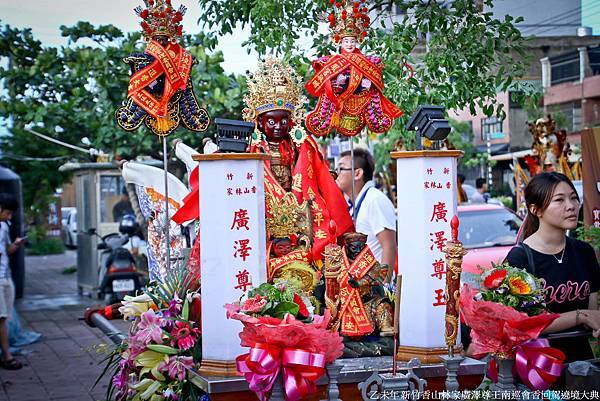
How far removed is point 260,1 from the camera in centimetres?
691

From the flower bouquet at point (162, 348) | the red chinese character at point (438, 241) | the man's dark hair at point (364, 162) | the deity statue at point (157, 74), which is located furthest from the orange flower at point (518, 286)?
the man's dark hair at point (364, 162)

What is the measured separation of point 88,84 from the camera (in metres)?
11.6

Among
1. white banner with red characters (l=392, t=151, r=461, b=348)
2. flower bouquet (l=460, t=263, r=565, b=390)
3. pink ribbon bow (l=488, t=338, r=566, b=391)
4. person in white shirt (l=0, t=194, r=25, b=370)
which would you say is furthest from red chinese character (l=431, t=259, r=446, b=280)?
person in white shirt (l=0, t=194, r=25, b=370)

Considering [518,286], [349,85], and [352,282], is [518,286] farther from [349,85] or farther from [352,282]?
[349,85]

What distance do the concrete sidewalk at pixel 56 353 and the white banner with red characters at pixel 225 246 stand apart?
1551mm

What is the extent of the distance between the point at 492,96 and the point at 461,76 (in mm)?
327

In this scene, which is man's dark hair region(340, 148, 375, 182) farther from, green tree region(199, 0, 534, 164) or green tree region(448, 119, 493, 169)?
green tree region(448, 119, 493, 169)

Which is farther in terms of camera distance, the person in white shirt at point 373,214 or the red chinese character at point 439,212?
the person in white shirt at point 373,214

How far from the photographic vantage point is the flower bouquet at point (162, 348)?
4734 millimetres

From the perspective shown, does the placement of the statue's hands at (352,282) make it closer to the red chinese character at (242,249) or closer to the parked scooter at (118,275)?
the red chinese character at (242,249)

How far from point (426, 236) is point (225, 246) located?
1.19 metres

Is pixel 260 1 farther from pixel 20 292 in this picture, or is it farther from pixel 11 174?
pixel 20 292

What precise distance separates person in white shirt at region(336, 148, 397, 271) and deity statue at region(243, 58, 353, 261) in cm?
44

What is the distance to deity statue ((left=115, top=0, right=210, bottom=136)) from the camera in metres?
5.73
